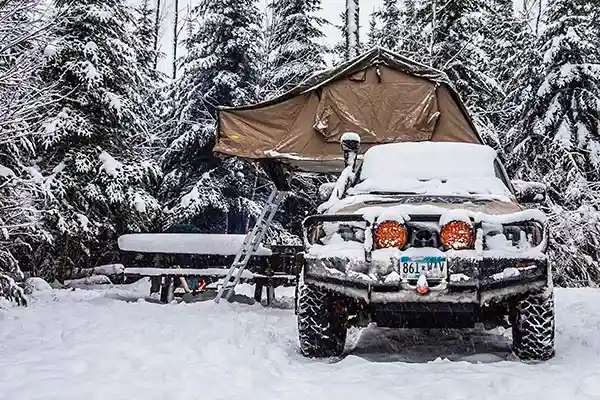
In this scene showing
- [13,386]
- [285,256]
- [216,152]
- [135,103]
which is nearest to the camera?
[13,386]

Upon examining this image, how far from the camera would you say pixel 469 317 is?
4.66 m

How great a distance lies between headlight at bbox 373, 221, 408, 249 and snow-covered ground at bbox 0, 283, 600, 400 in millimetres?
848

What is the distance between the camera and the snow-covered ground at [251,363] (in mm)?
3703

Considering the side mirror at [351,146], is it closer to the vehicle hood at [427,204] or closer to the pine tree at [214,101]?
the vehicle hood at [427,204]

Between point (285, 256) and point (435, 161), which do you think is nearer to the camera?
point (435, 161)

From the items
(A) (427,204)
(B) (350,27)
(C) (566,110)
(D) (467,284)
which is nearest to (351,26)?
(B) (350,27)

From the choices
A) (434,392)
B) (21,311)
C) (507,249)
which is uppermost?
(507,249)

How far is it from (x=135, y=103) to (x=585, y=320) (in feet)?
35.5

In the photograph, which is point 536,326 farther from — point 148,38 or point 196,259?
point 148,38

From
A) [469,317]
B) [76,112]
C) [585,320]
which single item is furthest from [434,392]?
[76,112]

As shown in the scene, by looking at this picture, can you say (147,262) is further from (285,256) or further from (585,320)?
(585,320)

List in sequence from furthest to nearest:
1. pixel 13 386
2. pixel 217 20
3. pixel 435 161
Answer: pixel 217 20 → pixel 435 161 → pixel 13 386

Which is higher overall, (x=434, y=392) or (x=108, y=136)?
(x=108, y=136)

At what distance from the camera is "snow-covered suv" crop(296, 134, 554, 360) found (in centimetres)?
439
